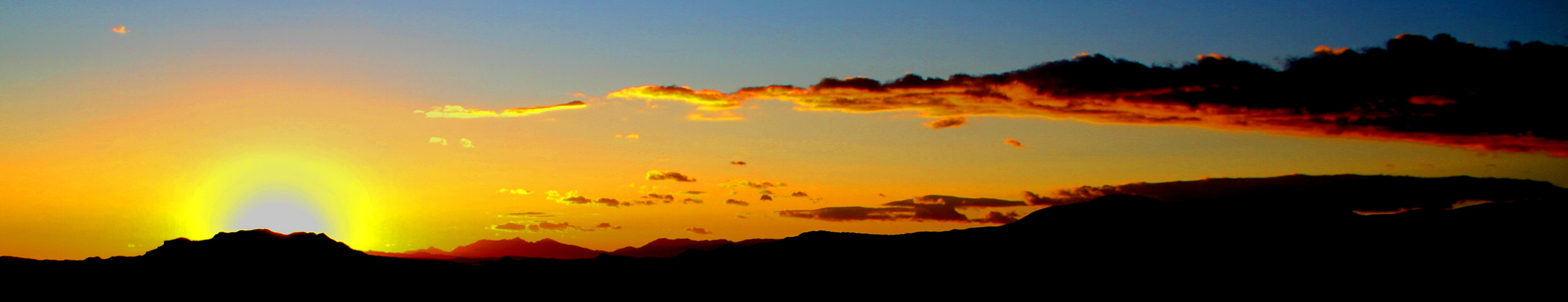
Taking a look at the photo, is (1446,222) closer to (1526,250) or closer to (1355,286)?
(1526,250)

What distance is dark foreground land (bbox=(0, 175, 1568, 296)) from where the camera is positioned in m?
163

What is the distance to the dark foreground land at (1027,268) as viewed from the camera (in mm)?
162625

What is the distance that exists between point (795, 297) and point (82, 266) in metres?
→ 123

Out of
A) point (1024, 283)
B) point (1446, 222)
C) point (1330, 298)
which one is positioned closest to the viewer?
point (1330, 298)

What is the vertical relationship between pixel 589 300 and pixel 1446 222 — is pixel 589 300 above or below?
below

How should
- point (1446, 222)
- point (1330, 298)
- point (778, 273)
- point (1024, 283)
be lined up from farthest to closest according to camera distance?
point (1446, 222), point (778, 273), point (1024, 283), point (1330, 298)

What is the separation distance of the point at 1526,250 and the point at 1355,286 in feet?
152

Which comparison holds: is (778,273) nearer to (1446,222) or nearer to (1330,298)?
(1330,298)

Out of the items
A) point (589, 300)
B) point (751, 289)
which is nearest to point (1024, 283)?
point (751, 289)

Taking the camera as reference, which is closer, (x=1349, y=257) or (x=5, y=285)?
(x=5, y=285)

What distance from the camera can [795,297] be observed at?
164 metres

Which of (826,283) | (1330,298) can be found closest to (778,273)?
(826,283)

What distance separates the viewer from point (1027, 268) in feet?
584

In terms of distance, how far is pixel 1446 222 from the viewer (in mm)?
195250
